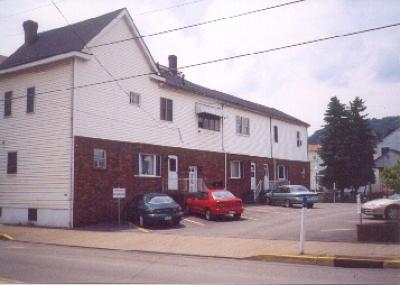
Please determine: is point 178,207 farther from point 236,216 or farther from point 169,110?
point 169,110

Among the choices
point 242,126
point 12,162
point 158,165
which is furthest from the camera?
point 242,126

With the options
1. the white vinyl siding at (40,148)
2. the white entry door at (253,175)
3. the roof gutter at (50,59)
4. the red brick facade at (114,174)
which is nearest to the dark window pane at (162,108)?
the red brick facade at (114,174)

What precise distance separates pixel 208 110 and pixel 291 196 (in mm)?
7937

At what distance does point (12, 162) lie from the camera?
24.5 metres

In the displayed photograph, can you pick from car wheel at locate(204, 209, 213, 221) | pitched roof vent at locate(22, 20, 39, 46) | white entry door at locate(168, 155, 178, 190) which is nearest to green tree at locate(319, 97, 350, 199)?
white entry door at locate(168, 155, 178, 190)

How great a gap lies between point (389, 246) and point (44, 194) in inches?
628

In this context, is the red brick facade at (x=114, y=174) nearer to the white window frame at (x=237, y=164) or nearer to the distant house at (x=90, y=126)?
the distant house at (x=90, y=126)

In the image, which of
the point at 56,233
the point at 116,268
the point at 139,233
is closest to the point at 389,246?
the point at 116,268

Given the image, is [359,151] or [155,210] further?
[359,151]

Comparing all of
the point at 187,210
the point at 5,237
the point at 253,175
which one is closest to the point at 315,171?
the point at 253,175

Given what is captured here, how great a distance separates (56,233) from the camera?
19625 millimetres

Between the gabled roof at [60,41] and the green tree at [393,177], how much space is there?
1510cm

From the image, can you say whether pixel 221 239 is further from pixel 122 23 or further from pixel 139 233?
pixel 122 23

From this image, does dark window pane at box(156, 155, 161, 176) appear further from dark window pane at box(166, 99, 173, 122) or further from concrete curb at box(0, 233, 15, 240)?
concrete curb at box(0, 233, 15, 240)
